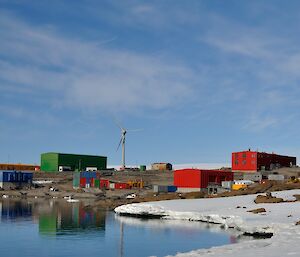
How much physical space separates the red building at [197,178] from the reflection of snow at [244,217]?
98.9 ft

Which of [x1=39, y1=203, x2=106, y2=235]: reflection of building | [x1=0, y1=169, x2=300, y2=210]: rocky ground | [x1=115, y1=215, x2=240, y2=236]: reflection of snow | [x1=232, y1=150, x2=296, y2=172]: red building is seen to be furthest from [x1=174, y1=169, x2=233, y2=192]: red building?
[x1=115, y1=215, x2=240, y2=236]: reflection of snow

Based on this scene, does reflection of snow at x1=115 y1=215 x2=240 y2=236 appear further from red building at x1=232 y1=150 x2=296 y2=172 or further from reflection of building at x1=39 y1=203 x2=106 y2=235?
red building at x1=232 y1=150 x2=296 y2=172

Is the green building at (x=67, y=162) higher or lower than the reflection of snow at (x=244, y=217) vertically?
higher

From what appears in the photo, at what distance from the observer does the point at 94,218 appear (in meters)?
60.2

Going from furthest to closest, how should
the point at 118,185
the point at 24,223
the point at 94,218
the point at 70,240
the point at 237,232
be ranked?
the point at 118,185 → the point at 94,218 → the point at 24,223 → the point at 237,232 → the point at 70,240

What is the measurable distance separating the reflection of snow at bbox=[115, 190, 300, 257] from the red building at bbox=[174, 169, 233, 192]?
30.1 meters

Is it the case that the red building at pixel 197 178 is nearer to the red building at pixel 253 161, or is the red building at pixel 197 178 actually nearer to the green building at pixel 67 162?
the red building at pixel 253 161

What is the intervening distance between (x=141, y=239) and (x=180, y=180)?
60.2m

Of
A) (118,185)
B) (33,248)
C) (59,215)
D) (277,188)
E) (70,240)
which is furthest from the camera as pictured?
(118,185)

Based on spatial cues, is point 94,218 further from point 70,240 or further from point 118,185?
point 118,185

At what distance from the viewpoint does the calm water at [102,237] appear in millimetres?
33844

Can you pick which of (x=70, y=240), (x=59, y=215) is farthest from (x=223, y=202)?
(x=70, y=240)

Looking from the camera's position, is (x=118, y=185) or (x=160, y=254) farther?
(x=118, y=185)

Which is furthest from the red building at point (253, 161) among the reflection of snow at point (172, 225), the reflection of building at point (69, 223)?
the reflection of snow at point (172, 225)
